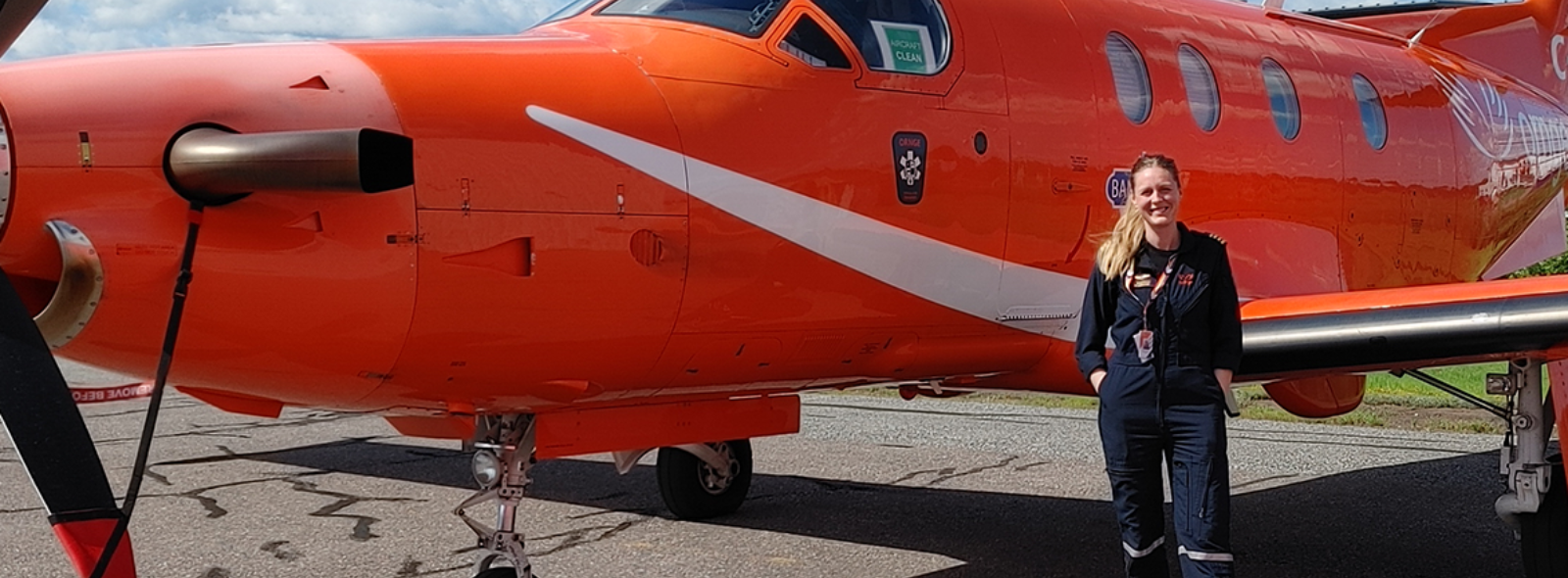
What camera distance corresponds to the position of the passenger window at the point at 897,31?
536cm

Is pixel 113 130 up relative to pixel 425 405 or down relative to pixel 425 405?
up

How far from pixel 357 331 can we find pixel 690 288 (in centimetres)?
113

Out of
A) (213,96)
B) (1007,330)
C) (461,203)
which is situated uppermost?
(213,96)

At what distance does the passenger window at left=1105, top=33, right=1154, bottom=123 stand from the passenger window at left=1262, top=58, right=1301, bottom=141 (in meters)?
1.05

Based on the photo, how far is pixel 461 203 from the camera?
4.10 m

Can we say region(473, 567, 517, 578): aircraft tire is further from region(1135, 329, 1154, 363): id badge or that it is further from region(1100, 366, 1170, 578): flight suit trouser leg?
region(1135, 329, 1154, 363): id badge

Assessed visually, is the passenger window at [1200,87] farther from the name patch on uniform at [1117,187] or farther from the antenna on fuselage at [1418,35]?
the antenna on fuselage at [1418,35]

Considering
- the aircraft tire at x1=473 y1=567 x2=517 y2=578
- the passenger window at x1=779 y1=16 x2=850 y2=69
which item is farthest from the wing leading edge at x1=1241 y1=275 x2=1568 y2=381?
the aircraft tire at x1=473 y1=567 x2=517 y2=578

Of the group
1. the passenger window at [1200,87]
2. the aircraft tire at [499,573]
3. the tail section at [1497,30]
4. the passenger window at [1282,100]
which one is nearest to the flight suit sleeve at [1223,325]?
the passenger window at [1200,87]

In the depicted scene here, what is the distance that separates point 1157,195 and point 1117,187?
1.72m

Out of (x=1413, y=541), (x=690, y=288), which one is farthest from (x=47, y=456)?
(x=1413, y=541)

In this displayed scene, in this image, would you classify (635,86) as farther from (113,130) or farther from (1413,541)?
(1413,541)

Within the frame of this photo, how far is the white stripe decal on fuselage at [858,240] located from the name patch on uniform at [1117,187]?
1.32ft

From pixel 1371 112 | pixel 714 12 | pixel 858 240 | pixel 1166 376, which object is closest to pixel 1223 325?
pixel 1166 376
